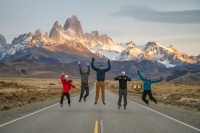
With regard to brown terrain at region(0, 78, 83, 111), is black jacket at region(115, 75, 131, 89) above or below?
above

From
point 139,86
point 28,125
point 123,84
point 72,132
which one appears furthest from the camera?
point 139,86

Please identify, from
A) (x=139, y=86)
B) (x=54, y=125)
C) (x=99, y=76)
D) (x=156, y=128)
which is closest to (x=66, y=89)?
Answer: (x=99, y=76)

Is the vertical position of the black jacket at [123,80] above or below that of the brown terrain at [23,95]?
above

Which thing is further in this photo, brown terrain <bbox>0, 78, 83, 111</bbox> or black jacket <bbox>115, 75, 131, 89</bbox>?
brown terrain <bbox>0, 78, 83, 111</bbox>

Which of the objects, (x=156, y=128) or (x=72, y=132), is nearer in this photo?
(x=72, y=132)

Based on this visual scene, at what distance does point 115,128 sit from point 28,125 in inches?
152

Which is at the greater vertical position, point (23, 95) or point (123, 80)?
point (123, 80)

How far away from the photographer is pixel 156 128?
50.1 ft

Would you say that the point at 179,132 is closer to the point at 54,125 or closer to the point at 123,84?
the point at 54,125

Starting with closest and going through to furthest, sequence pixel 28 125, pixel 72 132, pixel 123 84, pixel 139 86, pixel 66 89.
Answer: pixel 72 132 → pixel 28 125 → pixel 123 84 → pixel 66 89 → pixel 139 86

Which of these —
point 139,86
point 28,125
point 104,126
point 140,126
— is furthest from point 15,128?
point 139,86

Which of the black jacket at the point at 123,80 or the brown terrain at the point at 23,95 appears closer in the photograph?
the black jacket at the point at 123,80

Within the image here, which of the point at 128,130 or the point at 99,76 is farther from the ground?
the point at 99,76

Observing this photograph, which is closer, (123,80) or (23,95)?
(123,80)
